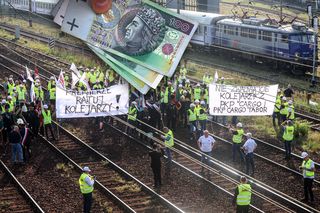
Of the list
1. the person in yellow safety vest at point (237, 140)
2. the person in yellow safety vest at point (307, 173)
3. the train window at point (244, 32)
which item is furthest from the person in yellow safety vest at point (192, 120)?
the train window at point (244, 32)

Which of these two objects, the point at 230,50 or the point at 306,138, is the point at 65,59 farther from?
the point at 306,138

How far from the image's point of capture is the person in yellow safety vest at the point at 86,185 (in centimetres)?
1318

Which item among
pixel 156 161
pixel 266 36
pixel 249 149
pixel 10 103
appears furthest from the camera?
pixel 266 36

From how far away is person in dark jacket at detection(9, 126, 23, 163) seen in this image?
57.9 feet

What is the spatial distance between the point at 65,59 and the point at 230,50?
12642 mm

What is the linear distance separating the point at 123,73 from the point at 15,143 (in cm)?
1437

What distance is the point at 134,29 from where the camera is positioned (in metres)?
4.24

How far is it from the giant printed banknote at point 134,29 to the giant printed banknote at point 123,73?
0.05 meters

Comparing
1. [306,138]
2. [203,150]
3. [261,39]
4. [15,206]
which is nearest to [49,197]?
[15,206]

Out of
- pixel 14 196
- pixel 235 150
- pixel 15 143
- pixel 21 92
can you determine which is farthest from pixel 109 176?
pixel 21 92

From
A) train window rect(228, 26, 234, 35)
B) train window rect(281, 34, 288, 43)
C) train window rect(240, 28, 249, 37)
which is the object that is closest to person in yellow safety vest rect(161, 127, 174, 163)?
train window rect(281, 34, 288, 43)

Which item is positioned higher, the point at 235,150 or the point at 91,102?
the point at 91,102

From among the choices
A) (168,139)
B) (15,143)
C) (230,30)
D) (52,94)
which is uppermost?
(230,30)

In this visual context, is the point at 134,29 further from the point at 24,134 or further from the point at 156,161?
the point at 24,134
